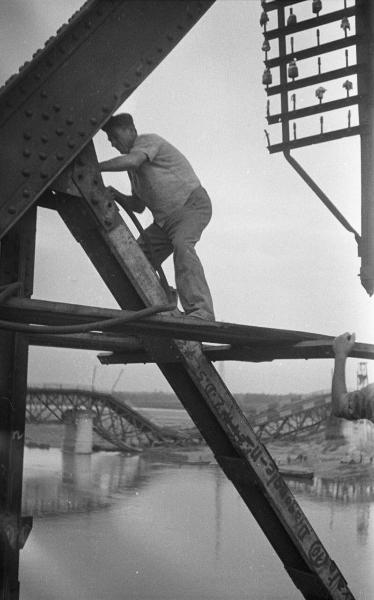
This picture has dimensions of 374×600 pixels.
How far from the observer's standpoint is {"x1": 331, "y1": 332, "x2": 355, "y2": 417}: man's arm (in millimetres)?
3375

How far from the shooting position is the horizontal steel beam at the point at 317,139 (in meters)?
10.5

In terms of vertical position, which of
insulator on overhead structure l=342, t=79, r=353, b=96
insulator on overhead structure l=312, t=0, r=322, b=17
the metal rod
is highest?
insulator on overhead structure l=312, t=0, r=322, b=17

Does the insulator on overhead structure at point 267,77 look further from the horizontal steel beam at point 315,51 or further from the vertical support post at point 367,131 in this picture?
the vertical support post at point 367,131

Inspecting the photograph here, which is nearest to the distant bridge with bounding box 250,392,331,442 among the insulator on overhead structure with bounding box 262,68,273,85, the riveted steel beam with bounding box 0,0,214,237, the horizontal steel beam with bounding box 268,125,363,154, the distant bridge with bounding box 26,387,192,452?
the distant bridge with bounding box 26,387,192,452

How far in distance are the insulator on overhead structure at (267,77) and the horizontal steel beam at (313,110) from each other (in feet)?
1.86

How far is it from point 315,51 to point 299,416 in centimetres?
2900

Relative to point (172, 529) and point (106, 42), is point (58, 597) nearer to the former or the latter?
point (172, 529)

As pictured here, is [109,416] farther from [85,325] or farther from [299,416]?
[85,325]

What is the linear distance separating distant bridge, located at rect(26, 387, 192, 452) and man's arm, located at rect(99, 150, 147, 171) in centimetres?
3345

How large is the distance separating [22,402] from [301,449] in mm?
31715

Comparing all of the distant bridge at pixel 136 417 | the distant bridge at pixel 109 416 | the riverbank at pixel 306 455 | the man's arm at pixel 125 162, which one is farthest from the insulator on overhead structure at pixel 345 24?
the distant bridge at pixel 109 416

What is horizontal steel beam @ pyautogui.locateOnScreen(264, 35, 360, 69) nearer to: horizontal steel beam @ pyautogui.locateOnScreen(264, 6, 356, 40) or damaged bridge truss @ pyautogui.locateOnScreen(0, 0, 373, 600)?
horizontal steel beam @ pyautogui.locateOnScreen(264, 6, 356, 40)

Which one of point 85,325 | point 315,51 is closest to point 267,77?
point 315,51

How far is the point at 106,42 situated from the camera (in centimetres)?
299
